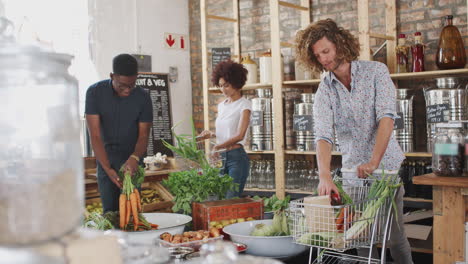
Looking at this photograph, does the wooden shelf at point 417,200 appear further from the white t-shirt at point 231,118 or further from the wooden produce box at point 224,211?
the wooden produce box at point 224,211

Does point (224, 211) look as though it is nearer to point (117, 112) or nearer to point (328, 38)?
point (328, 38)

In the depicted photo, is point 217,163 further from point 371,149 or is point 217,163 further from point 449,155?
point 449,155

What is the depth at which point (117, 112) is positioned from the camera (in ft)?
10.7

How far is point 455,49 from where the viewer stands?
397cm

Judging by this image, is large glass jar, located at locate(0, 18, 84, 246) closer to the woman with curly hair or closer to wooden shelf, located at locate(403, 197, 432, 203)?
the woman with curly hair

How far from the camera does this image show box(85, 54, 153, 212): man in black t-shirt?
10.4ft

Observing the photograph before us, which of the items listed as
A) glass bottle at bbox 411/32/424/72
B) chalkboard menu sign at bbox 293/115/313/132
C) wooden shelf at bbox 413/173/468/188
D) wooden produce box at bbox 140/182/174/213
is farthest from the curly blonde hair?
wooden produce box at bbox 140/182/174/213

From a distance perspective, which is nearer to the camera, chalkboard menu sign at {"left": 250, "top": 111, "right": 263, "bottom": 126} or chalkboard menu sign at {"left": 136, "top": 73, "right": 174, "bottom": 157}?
chalkboard menu sign at {"left": 250, "top": 111, "right": 263, "bottom": 126}

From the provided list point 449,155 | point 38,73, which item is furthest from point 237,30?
point 38,73

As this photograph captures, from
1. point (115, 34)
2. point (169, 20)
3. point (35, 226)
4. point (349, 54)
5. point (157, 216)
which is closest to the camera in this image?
point (35, 226)

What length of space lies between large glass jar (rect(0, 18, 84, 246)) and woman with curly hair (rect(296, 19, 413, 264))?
1792mm

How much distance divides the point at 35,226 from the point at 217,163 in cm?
252

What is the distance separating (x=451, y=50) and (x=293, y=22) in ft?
6.16

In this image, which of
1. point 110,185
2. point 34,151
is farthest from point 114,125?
point 34,151
